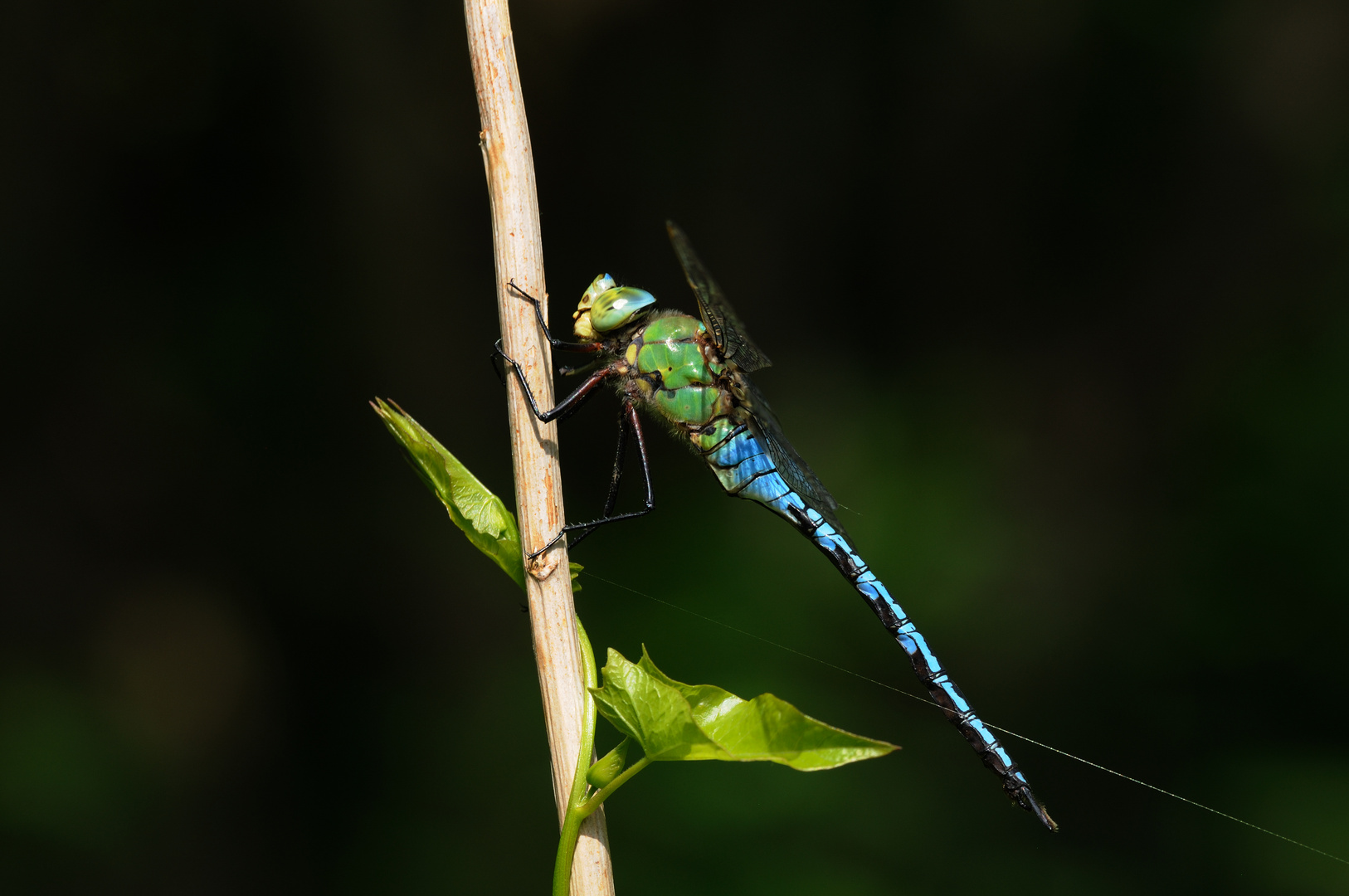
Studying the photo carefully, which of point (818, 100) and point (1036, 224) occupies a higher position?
point (818, 100)

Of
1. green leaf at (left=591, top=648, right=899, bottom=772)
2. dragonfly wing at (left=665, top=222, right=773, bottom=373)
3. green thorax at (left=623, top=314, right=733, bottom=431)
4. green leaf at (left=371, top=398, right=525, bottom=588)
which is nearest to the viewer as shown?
green leaf at (left=591, top=648, right=899, bottom=772)

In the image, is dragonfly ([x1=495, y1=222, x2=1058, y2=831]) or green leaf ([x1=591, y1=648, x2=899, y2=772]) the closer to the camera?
green leaf ([x1=591, y1=648, x2=899, y2=772])

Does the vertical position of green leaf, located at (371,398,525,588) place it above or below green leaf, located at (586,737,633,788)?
above

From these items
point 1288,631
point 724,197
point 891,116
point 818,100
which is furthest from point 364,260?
point 1288,631

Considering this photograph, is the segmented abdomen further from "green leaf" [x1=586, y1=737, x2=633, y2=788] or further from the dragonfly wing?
"green leaf" [x1=586, y1=737, x2=633, y2=788]

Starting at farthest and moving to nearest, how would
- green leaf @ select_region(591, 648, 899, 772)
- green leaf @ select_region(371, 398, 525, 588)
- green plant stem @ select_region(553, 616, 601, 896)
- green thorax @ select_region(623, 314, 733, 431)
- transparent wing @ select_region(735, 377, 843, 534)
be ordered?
transparent wing @ select_region(735, 377, 843, 534) < green thorax @ select_region(623, 314, 733, 431) < green leaf @ select_region(371, 398, 525, 588) < green plant stem @ select_region(553, 616, 601, 896) < green leaf @ select_region(591, 648, 899, 772)

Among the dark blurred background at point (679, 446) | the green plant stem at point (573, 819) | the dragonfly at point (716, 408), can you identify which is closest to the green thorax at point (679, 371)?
the dragonfly at point (716, 408)

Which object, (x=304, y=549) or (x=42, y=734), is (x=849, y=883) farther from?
(x=42, y=734)

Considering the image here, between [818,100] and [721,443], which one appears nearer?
[721,443]

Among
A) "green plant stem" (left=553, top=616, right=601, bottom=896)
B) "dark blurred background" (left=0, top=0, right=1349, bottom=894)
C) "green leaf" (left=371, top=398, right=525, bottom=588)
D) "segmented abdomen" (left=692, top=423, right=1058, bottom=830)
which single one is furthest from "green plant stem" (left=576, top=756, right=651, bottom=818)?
"dark blurred background" (left=0, top=0, right=1349, bottom=894)
